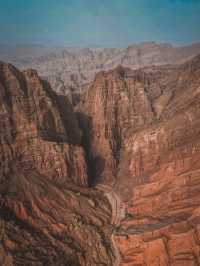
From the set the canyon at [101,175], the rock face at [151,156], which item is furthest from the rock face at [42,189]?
the rock face at [151,156]

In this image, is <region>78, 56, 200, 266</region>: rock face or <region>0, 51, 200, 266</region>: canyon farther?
<region>0, 51, 200, 266</region>: canyon

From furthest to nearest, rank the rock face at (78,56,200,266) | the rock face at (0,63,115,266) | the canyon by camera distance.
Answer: the rock face at (0,63,115,266) < the canyon < the rock face at (78,56,200,266)

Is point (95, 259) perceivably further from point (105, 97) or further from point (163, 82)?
point (163, 82)

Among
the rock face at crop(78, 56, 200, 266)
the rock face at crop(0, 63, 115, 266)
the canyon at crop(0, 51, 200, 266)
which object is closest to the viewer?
the rock face at crop(78, 56, 200, 266)

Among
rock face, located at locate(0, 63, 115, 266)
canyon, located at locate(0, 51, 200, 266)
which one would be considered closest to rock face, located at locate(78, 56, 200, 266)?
canyon, located at locate(0, 51, 200, 266)

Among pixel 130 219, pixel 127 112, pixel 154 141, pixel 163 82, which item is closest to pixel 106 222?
pixel 130 219

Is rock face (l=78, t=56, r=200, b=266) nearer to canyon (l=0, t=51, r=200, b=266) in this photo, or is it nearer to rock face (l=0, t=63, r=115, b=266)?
canyon (l=0, t=51, r=200, b=266)

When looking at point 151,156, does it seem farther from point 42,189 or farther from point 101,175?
point 42,189
